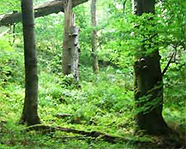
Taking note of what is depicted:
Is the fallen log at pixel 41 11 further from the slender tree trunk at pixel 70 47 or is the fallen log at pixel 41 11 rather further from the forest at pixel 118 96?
the forest at pixel 118 96

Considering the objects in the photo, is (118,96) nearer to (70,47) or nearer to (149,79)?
(149,79)

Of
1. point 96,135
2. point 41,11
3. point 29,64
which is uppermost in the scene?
point 41,11

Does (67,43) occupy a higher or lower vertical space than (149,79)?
higher

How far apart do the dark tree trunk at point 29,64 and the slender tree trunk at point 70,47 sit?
6137mm

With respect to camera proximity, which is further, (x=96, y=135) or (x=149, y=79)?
(x=96, y=135)

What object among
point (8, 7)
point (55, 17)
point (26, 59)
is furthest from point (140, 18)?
point (55, 17)

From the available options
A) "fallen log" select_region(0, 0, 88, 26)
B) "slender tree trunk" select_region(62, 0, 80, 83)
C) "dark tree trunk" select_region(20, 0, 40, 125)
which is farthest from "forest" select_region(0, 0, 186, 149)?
"fallen log" select_region(0, 0, 88, 26)

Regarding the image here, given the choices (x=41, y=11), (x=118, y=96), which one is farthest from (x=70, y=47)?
(x=118, y=96)

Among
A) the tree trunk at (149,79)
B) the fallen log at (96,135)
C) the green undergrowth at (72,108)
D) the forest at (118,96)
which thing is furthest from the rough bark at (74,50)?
the tree trunk at (149,79)

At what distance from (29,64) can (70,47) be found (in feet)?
22.1

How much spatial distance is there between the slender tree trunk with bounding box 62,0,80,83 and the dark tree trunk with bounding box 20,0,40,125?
6137 millimetres

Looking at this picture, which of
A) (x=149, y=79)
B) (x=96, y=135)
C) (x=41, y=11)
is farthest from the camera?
(x=41, y=11)

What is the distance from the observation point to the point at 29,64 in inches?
332

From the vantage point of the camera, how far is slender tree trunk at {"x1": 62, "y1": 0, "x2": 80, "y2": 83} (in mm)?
14844
